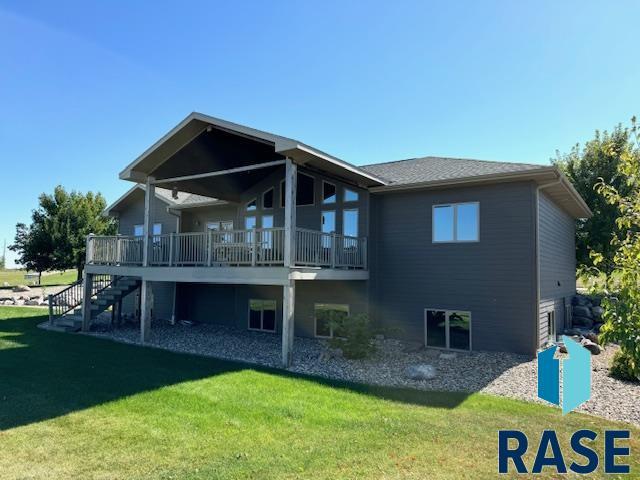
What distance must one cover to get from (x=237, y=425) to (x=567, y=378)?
7129 millimetres

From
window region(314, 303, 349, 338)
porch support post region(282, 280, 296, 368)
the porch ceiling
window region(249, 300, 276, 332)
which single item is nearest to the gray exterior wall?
the porch ceiling

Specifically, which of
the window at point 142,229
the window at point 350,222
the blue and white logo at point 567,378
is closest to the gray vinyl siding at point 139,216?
the window at point 142,229

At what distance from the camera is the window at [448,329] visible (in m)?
11.3

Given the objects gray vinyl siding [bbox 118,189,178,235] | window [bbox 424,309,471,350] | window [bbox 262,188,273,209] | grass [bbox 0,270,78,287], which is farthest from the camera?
grass [bbox 0,270,78,287]

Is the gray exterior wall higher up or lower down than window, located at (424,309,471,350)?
higher up

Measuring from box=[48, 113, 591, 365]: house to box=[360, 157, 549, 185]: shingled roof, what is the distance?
0.23ft

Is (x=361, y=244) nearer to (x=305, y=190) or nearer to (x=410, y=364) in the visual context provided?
(x=305, y=190)

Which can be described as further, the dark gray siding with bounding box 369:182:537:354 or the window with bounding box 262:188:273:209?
the window with bounding box 262:188:273:209

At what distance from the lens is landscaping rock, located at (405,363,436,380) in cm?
866

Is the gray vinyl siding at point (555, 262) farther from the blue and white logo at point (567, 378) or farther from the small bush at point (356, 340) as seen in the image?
the small bush at point (356, 340)

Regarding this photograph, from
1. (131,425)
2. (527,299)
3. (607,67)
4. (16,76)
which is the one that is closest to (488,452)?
(131,425)

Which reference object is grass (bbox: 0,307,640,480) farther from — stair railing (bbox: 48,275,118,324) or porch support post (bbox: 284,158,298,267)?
stair railing (bbox: 48,275,118,324)

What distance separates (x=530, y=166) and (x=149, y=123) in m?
12.7

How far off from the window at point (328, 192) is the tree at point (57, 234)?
23463 millimetres
